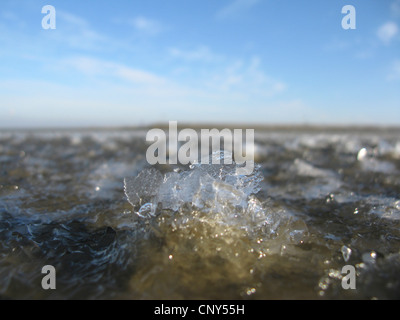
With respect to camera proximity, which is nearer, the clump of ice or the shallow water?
the shallow water

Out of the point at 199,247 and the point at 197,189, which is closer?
the point at 199,247

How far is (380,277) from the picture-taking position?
176cm

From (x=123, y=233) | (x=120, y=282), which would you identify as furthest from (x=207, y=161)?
(x=120, y=282)

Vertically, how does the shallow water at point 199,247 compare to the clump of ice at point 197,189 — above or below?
below

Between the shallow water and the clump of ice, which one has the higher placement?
the clump of ice

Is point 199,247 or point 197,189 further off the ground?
point 197,189

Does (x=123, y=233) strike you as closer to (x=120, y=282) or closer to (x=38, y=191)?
(x=120, y=282)

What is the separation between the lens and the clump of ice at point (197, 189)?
8.03 ft

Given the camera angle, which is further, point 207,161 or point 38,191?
point 38,191

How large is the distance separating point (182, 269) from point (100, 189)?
9.39ft

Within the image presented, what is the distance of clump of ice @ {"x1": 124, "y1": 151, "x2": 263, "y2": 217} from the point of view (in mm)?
2447

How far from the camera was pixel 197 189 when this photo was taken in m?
2.52

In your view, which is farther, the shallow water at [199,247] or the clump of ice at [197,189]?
the clump of ice at [197,189]
